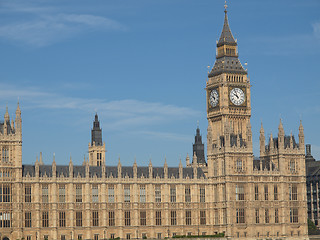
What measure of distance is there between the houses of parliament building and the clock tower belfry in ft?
0.77

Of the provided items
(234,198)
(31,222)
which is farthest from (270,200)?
(31,222)

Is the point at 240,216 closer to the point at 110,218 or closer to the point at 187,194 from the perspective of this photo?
the point at 187,194

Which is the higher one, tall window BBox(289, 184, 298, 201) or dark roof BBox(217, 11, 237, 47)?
dark roof BBox(217, 11, 237, 47)

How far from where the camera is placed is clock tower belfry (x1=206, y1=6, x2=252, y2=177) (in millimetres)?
177500

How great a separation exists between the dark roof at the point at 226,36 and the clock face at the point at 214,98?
11.9 metres

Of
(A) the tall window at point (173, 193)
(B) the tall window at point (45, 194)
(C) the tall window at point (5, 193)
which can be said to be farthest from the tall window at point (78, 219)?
(A) the tall window at point (173, 193)

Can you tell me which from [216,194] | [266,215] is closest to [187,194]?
[216,194]

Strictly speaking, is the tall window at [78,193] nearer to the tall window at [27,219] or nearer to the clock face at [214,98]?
the tall window at [27,219]

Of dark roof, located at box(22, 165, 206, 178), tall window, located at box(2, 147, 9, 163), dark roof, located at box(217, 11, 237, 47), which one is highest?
dark roof, located at box(217, 11, 237, 47)

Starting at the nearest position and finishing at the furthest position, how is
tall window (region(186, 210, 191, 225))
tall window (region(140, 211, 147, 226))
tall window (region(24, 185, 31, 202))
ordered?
tall window (region(24, 185, 31, 202)), tall window (region(140, 211, 147, 226)), tall window (region(186, 210, 191, 225))

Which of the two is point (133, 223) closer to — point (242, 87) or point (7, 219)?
point (7, 219)

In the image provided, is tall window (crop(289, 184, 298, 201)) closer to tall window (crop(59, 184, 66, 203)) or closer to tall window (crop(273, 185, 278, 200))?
tall window (crop(273, 185, 278, 200))

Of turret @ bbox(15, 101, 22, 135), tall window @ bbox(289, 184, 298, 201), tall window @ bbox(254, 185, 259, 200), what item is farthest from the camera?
tall window @ bbox(289, 184, 298, 201)

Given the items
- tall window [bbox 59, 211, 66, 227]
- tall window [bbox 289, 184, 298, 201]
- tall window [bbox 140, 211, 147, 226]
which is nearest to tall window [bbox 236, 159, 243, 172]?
tall window [bbox 289, 184, 298, 201]
